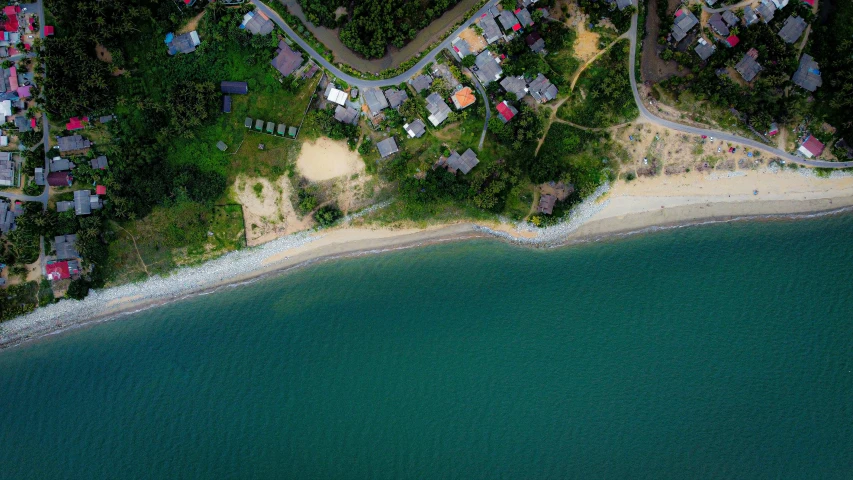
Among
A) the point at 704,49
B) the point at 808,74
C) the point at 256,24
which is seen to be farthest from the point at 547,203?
the point at 256,24

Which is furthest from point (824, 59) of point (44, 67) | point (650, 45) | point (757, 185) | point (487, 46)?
point (44, 67)

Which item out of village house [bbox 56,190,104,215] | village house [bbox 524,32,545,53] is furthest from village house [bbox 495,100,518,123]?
village house [bbox 56,190,104,215]

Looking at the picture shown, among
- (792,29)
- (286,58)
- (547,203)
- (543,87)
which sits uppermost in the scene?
(286,58)

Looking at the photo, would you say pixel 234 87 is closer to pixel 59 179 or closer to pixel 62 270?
pixel 59 179

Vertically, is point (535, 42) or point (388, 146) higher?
point (535, 42)

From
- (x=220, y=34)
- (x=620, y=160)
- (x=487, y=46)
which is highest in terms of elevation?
(x=220, y=34)

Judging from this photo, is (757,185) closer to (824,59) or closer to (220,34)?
(824,59)
